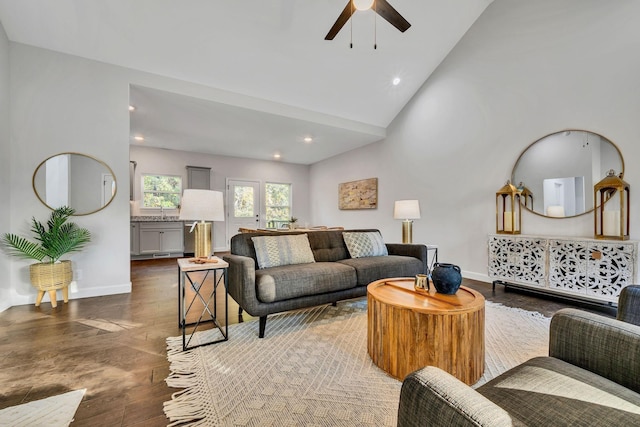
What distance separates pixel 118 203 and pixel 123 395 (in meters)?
2.61

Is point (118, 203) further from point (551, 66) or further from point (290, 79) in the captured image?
point (551, 66)

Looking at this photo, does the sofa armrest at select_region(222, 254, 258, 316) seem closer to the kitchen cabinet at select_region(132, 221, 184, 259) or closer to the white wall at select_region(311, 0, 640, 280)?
the white wall at select_region(311, 0, 640, 280)

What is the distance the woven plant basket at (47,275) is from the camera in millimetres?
2787

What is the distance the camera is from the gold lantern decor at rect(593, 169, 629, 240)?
274 cm

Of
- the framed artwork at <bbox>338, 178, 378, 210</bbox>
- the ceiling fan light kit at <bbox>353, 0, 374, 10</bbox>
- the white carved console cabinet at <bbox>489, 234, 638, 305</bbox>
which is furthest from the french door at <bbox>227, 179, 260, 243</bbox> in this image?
the white carved console cabinet at <bbox>489, 234, 638, 305</bbox>

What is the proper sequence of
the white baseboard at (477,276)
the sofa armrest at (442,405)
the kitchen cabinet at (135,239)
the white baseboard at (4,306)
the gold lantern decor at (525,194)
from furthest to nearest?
the kitchen cabinet at (135,239) → the white baseboard at (477,276) → the gold lantern decor at (525,194) → the white baseboard at (4,306) → the sofa armrest at (442,405)

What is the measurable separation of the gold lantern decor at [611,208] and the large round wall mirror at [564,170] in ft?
0.35

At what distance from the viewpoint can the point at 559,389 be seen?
2.82ft

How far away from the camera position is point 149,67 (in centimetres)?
337

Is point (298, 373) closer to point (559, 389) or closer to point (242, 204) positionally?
point (559, 389)

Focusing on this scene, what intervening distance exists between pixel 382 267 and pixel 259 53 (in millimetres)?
3154

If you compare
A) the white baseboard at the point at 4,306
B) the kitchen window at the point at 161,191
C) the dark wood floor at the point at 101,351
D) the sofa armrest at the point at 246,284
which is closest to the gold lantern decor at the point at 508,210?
the dark wood floor at the point at 101,351

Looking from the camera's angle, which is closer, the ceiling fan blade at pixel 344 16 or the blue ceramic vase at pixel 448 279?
the blue ceramic vase at pixel 448 279

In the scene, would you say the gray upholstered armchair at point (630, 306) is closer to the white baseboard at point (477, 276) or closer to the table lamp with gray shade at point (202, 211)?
the table lamp with gray shade at point (202, 211)
